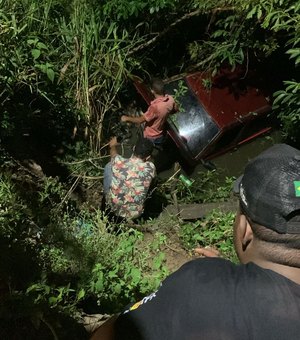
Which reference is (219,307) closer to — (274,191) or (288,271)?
(288,271)

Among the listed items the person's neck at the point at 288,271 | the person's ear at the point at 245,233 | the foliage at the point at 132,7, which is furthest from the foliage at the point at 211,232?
the person's neck at the point at 288,271

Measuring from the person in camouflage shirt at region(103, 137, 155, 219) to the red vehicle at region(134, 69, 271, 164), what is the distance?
145 cm

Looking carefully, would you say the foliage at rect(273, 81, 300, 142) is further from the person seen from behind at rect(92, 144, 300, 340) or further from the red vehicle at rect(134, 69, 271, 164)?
the person seen from behind at rect(92, 144, 300, 340)

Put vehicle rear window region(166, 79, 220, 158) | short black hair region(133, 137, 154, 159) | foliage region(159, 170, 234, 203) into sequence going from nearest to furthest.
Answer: short black hair region(133, 137, 154, 159), foliage region(159, 170, 234, 203), vehicle rear window region(166, 79, 220, 158)

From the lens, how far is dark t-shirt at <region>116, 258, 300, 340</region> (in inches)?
58.6

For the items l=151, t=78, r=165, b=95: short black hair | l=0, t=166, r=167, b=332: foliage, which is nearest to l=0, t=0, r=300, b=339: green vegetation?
l=0, t=166, r=167, b=332: foliage

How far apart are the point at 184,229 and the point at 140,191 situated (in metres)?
0.70

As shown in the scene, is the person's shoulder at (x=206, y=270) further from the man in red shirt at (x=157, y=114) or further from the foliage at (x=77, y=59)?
the man in red shirt at (x=157, y=114)

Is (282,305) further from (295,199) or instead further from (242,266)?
(295,199)

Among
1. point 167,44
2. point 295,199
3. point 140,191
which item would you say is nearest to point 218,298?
point 295,199

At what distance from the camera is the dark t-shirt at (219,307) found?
1488 mm

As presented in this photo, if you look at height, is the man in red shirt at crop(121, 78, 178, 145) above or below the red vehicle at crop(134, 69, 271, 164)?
above

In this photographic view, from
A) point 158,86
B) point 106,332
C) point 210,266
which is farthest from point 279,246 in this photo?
point 158,86

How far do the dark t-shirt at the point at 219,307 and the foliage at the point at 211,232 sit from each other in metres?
3.72
